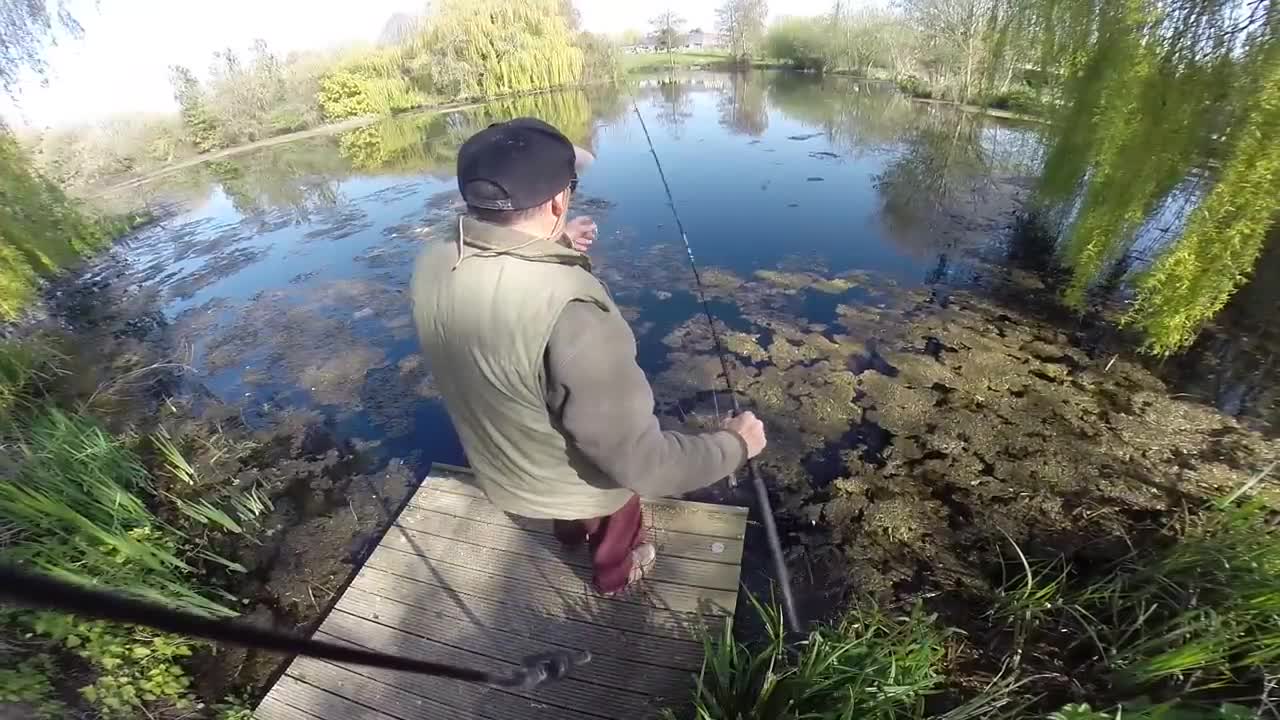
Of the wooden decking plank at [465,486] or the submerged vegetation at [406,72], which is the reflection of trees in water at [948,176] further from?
the submerged vegetation at [406,72]

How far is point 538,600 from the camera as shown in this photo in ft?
8.27

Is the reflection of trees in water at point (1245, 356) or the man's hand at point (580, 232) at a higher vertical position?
the man's hand at point (580, 232)

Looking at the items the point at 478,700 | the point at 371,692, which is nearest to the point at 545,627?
the point at 478,700

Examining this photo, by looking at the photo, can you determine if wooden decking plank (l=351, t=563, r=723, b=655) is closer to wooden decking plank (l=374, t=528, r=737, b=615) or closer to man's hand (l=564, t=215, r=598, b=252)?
wooden decking plank (l=374, t=528, r=737, b=615)

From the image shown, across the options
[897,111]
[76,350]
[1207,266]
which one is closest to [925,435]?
[1207,266]

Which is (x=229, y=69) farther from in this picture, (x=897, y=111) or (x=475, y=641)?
(x=475, y=641)

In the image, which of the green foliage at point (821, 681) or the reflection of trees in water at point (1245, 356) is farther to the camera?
the reflection of trees in water at point (1245, 356)

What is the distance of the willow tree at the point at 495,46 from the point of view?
2283 cm

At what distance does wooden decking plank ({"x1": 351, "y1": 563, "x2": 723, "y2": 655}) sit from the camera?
237cm

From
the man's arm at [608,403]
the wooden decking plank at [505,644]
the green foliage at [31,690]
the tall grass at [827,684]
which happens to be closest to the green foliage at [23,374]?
the green foliage at [31,690]

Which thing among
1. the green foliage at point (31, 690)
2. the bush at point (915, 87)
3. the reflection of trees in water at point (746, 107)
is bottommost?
the green foliage at point (31, 690)

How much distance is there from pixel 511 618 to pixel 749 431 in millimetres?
1443

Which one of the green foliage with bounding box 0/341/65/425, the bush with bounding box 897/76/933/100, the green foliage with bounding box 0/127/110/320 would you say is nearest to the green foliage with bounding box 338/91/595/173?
the green foliage with bounding box 0/127/110/320

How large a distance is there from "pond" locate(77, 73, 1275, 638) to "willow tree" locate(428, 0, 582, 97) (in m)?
13.1
